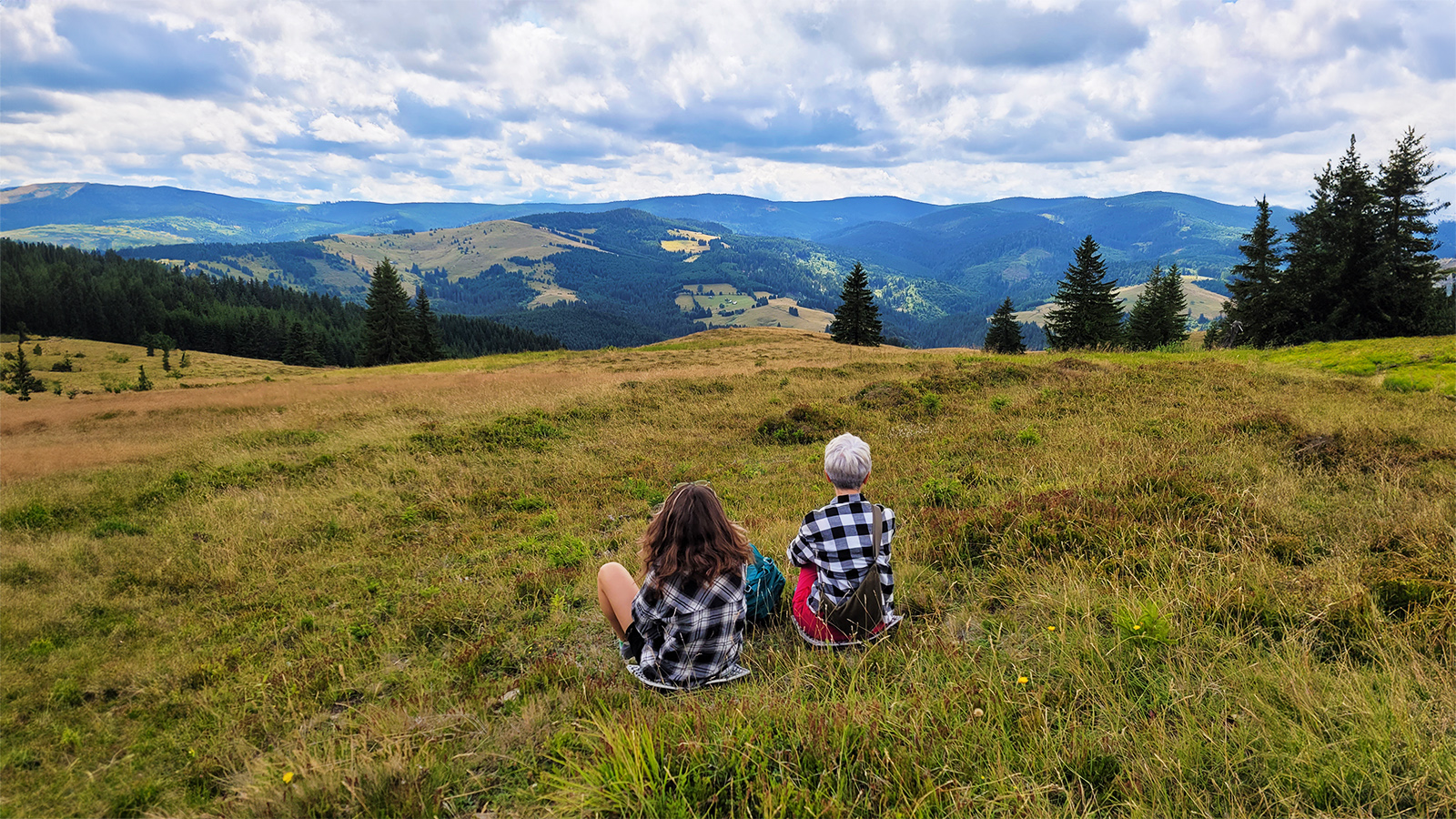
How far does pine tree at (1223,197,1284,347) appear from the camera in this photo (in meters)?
36.8

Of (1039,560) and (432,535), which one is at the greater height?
(1039,560)

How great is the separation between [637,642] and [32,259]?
7069 inches

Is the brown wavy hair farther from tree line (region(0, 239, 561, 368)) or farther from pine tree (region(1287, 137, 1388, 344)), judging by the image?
tree line (region(0, 239, 561, 368))

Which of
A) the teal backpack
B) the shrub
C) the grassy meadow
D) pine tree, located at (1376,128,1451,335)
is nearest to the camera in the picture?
the grassy meadow

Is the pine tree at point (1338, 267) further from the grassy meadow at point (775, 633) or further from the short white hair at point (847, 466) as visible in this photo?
the short white hair at point (847, 466)

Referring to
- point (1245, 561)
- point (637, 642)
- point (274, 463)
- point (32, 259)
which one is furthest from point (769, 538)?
point (32, 259)

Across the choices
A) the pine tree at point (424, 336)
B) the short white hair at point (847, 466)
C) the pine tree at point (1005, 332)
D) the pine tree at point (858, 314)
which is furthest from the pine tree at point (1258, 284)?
the pine tree at point (424, 336)

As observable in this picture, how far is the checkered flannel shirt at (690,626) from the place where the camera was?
4.25 meters

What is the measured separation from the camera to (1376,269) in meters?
30.1

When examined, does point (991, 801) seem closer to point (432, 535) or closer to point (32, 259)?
point (432, 535)

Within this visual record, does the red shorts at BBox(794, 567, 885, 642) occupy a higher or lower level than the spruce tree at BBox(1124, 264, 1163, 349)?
lower

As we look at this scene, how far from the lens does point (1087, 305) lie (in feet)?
166

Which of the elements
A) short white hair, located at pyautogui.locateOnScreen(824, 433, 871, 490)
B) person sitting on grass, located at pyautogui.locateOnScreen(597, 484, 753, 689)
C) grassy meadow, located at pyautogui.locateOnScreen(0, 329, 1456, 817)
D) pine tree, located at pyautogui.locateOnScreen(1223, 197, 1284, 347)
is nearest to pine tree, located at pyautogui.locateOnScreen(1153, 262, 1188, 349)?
pine tree, located at pyautogui.locateOnScreen(1223, 197, 1284, 347)

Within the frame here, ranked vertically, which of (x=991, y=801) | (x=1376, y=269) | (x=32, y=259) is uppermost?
(x=32, y=259)
